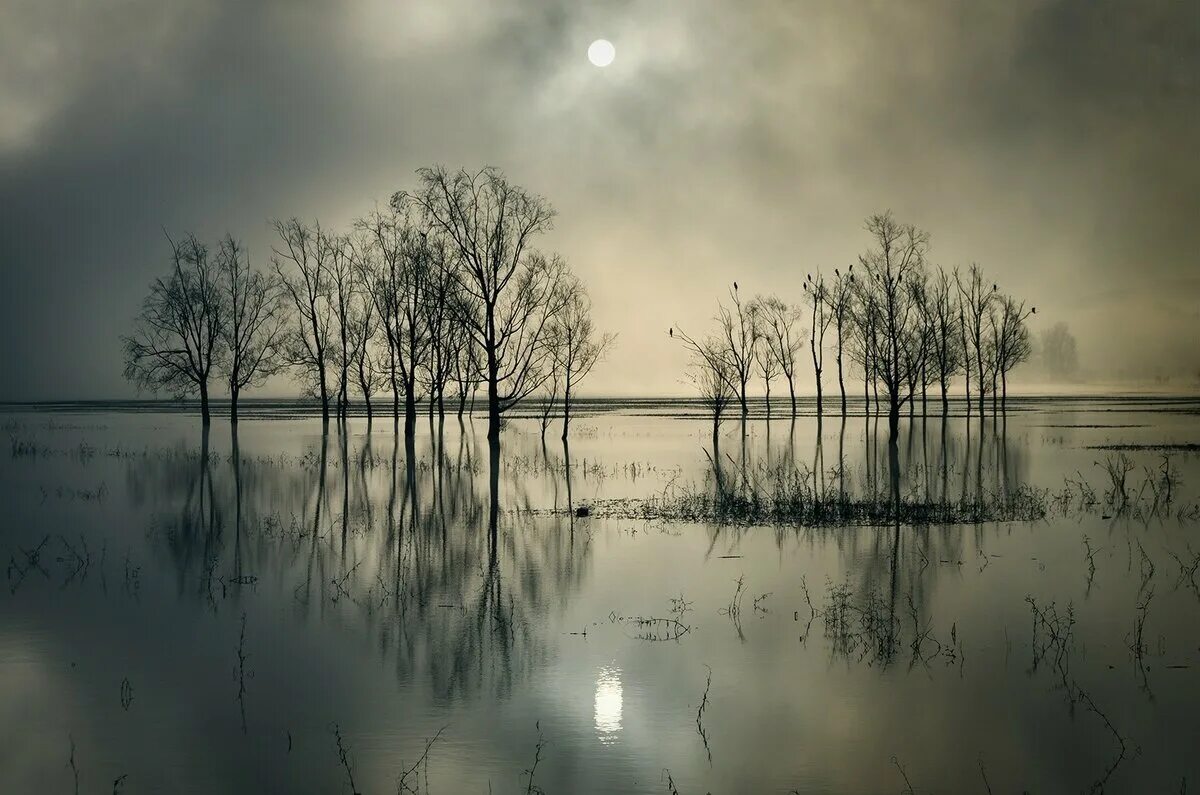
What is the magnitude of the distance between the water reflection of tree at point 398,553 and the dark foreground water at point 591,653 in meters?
0.09

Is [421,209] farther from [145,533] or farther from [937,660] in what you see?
[937,660]

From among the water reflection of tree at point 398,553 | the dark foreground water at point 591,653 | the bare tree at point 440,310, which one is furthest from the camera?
the bare tree at point 440,310

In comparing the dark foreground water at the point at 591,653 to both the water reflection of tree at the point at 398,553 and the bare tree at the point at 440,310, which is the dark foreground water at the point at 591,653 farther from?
the bare tree at the point at 440,310

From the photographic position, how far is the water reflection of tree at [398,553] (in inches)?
427

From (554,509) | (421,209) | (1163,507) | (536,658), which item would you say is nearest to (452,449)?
(421,209)

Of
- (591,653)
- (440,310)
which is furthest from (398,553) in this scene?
(440,310)

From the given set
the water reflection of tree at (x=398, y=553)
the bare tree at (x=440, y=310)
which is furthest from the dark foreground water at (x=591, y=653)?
the bare tree at (x=440, y=310)

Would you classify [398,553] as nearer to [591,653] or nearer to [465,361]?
[591,653]

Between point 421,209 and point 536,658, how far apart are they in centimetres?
3916

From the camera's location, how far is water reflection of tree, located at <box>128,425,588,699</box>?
35.6 ft

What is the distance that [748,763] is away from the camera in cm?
738

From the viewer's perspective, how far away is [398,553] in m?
16.9

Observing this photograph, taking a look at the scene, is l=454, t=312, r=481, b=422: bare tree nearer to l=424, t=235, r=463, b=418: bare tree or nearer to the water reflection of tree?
l=424, t=235, r=463, b=418: bare tree

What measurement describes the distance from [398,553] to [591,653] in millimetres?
7552
